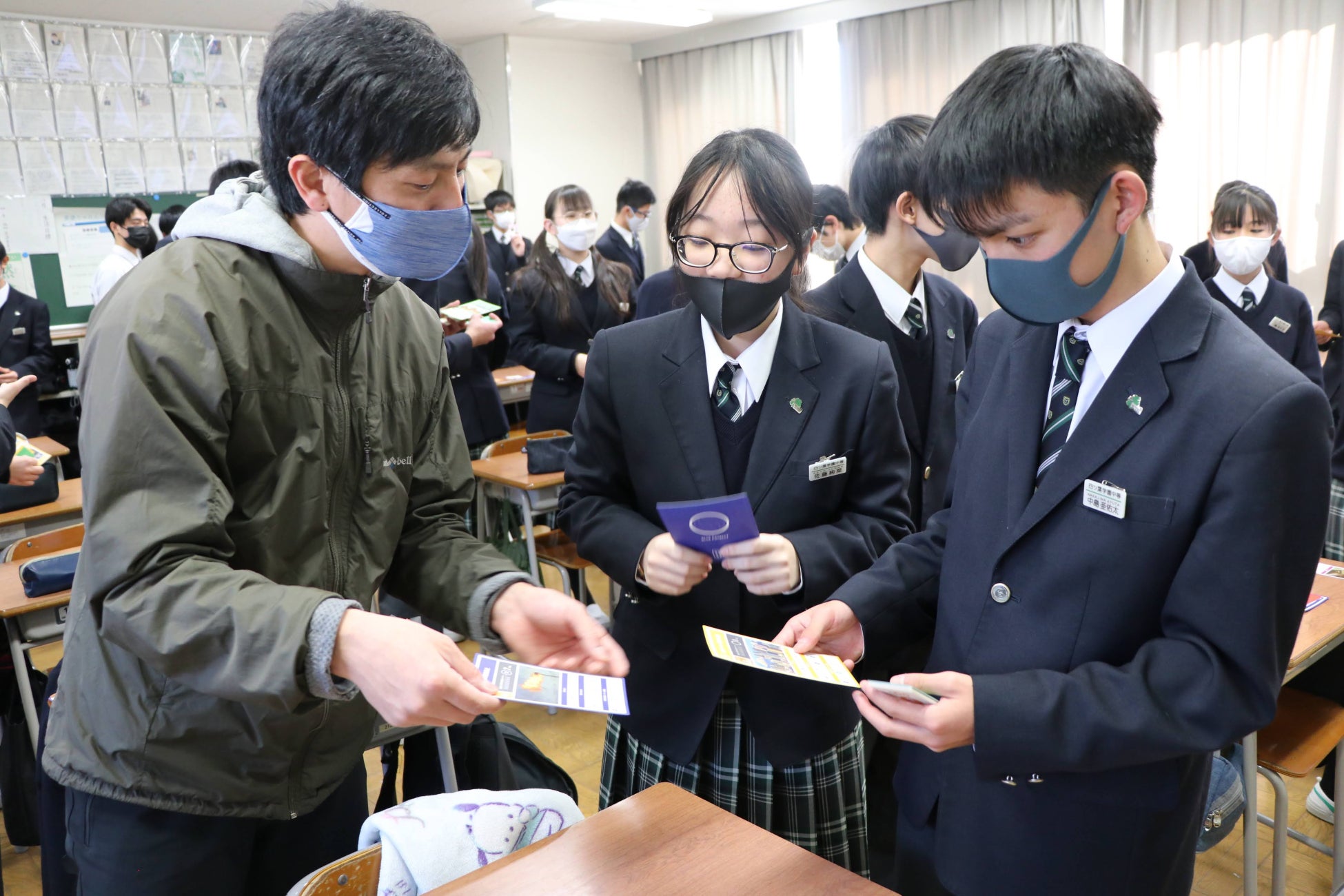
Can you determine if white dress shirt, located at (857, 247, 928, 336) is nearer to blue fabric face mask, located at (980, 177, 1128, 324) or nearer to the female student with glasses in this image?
the female student with glasses

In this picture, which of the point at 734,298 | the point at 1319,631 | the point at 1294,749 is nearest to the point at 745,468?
the point at 734,298

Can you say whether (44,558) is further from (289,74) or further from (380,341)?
(289,74)

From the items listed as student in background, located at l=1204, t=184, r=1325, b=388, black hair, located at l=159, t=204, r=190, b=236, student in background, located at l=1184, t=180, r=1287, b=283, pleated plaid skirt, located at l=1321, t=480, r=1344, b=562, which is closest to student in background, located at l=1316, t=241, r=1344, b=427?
student in background, located at l=1204, t=184, r=1325, b=388

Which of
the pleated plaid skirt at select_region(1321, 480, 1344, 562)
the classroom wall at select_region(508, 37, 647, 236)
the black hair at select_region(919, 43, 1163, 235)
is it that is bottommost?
the pleated plaid skirt at select_region(1321, 480, 1344, 562)

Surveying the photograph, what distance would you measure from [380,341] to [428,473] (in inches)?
9.0

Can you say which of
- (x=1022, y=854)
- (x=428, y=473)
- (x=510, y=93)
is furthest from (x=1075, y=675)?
(x=510, y=93)

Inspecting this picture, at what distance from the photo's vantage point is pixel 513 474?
13.4 feet

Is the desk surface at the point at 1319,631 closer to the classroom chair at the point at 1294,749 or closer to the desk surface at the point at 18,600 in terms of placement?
the classroom chair at the point at 1294,749

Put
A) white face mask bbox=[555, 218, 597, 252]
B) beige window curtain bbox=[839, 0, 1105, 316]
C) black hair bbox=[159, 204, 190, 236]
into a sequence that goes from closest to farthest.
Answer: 1. white face mask bbox=[555, 218, 597, 252]
2. black hair bbox=[159, 204, 190, 236]
3. beige window curtain bbox=[839, 0, 1105, 316]

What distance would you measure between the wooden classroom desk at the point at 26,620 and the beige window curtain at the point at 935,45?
6403 millimetres

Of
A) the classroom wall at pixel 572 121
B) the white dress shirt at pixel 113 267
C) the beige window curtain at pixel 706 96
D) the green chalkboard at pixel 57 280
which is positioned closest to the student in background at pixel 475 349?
the white dress shirt at pixel 113 267

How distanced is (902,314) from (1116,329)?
136 cm

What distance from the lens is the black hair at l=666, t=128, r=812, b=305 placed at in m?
1.72

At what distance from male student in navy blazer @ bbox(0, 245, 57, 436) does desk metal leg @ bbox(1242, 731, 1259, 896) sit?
21.7ft
